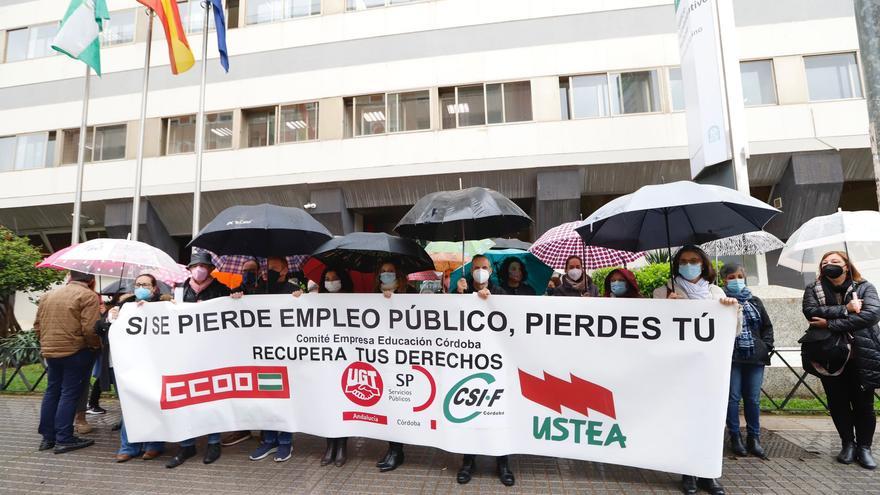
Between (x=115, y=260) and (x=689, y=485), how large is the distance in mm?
5671

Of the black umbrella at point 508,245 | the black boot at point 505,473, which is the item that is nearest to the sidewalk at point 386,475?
the black boot at point 505,473

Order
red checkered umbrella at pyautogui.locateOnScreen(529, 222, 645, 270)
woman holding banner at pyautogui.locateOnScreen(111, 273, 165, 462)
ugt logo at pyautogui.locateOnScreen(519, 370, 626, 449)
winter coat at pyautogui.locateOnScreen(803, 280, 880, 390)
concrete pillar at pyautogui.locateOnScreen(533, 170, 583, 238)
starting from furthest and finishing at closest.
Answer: concrete pillar at pyautogui.locateOnScreen(533, 170, 583, 238), red checkered umbrella at pyautogui.locateOnScreen(529, 222, 645, 270), woman holding banner at pyautogui.locateOnScreen(111, 273, 165, 462), winter coat at pyautogui.locateOnScreen(803, 280, 880, 390), ugt logo at pyautogui.locateOnScreen(519, 370, 626, 449)

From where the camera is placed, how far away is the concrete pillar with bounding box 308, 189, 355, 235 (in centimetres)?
1482

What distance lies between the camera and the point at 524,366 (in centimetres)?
400

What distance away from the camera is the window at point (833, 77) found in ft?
42.7

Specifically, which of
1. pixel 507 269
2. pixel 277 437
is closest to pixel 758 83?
pixel 507 269

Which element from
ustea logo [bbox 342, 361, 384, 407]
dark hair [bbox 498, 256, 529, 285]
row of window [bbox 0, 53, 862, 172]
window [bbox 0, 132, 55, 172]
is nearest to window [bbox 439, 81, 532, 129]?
row of window [bbox 0, 53, 862, 172]

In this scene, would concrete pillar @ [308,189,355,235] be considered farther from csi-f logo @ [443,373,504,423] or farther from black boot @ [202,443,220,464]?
csi-f logo @ [443,373,504,423]

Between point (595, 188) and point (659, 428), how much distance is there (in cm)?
1160

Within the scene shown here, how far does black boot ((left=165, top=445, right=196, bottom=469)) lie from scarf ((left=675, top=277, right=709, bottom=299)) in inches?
199

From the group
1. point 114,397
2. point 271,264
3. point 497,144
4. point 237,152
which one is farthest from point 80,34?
point 497,144

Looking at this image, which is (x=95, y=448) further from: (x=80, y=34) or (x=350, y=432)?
(x=80, y=34)

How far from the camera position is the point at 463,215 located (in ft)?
13.4

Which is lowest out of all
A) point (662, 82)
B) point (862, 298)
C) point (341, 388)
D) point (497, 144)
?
point (341, 388)
